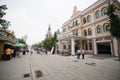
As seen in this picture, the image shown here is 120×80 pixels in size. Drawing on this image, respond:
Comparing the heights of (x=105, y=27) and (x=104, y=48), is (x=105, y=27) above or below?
above

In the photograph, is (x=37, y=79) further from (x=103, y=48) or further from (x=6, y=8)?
(x=103, y=48)

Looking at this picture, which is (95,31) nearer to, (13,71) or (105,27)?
(105,27)

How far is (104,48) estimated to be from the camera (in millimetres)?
21906

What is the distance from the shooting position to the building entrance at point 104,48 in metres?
20.9

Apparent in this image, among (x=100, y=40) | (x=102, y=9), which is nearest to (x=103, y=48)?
(x=100, y=40)

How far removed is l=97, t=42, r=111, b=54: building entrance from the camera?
2092cm

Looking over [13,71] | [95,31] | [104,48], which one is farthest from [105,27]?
[13,71]

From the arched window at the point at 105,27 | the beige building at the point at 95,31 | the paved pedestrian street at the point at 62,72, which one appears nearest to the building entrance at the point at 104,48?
the beige building at the point at 95,31

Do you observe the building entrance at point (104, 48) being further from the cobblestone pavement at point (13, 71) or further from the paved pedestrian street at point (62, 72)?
the cobblestone pavement at point (13, 71)

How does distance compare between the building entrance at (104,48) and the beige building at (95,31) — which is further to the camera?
the building entrance at (104,48)

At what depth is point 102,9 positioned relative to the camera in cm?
2206

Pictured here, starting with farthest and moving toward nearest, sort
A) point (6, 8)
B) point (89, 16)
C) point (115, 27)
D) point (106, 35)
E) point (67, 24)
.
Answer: point (67, 24) < point (89, 16) < point (106, 35) < point (115, 27) < point (6, 8)

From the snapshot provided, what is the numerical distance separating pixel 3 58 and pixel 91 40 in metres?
19.9

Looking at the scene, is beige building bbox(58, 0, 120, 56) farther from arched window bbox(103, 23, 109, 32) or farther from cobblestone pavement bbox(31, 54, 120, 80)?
cobblestone pavement bbox(31, 54, 120, 80)
